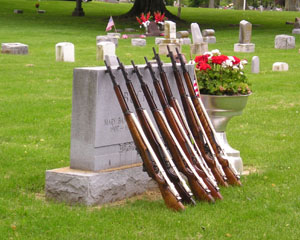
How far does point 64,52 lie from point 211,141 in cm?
1484

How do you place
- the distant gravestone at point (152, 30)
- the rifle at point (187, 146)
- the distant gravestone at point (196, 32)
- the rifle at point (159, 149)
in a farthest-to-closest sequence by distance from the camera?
the distant gravestone at point (152, 30) → the distant gravestone at point (196, 32) → the rifle at point (187, 146) → the rifle at point (159, 149)

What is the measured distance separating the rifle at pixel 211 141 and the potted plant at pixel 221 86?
545 millimetres

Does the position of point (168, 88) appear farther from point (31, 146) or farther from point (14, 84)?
point (14, 84)

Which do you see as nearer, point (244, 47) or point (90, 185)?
point (90, 185)

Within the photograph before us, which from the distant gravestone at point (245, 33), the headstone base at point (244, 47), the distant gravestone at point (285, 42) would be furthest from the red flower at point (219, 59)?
the distant gravestone at point (285, 42)

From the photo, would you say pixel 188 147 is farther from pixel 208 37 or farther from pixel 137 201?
pixel 208 37

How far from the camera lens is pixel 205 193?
7.02 metres

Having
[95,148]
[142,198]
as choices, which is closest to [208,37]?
[142,198]

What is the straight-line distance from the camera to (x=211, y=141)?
25.3 feet

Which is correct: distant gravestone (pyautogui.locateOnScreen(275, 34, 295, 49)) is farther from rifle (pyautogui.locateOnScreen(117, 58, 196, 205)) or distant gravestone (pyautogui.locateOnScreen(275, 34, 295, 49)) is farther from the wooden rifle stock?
rifle (pyautogui.locateOnScreen(117, 58, 196, 205))

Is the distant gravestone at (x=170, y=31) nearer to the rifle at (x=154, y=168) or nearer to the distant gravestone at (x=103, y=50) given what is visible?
the distant gravestone at (x=103, y=50)

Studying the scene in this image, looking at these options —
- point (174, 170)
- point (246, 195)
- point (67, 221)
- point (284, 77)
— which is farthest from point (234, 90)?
point (284, 77)

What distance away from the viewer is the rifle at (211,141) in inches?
302

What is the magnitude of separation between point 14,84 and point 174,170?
10529 mm
